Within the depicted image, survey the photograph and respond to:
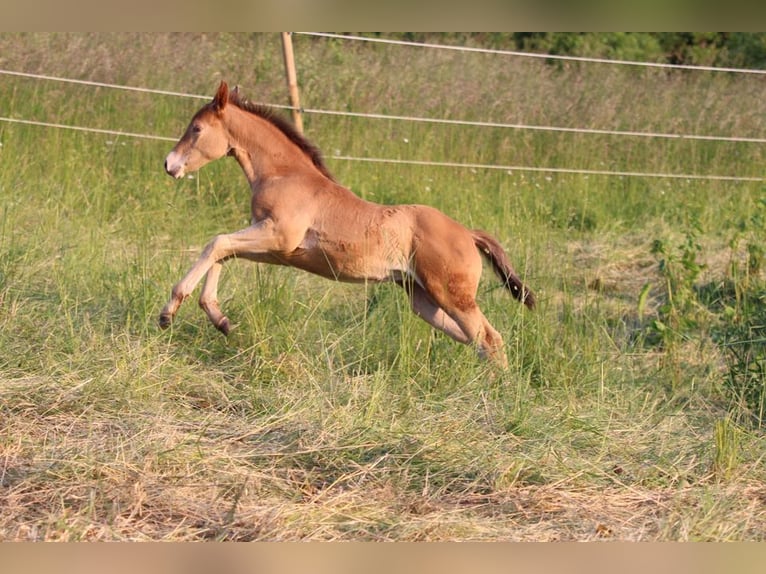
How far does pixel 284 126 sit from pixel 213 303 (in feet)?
4.20

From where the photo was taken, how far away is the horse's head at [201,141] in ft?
20.8

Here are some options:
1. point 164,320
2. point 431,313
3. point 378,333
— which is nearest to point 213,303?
point 164,320

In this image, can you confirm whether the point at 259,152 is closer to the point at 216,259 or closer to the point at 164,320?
the point at 216,259

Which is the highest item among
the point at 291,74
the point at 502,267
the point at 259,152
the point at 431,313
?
the point at 291,74

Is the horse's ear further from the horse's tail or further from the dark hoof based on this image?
the horse's tail

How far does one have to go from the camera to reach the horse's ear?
6.32m

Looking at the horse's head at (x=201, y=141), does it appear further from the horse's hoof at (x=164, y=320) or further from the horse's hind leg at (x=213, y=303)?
the horse's hoof at (x=164, y=320)

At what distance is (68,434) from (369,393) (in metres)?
1.52

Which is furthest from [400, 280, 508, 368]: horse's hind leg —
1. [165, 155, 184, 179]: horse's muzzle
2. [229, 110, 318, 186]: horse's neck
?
[165, 155, 184, 179]: horse's muzzle

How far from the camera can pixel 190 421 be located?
203 inches

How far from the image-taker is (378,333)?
637cm

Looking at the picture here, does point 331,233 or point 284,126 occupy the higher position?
point 284,126
